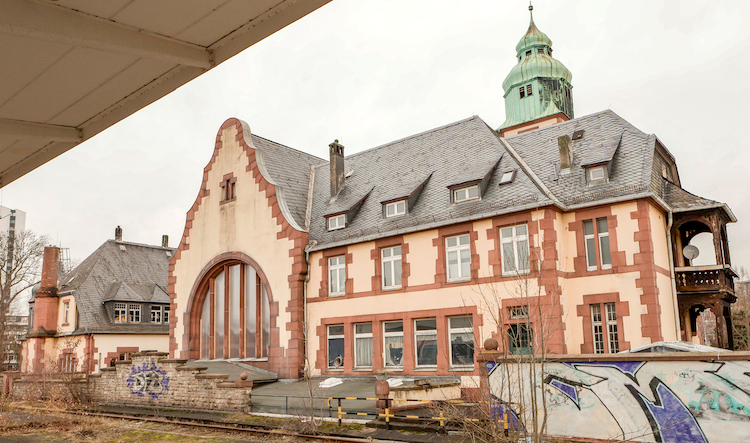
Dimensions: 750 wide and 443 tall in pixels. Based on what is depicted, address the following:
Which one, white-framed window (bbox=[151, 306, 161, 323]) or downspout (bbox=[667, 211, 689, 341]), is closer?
downspout (bbox=[667, 211, 689, 341])

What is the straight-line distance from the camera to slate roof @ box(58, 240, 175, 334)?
39344mm

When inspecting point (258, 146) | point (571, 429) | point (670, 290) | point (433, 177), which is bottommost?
point (571, 429)

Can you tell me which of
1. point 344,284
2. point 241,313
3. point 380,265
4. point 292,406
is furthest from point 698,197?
point 241,313

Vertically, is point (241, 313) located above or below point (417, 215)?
below

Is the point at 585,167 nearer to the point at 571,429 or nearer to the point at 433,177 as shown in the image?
the point at 433,177

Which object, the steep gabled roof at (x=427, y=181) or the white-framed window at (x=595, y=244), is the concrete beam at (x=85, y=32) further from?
the white-framed window at (x=595, y=244)

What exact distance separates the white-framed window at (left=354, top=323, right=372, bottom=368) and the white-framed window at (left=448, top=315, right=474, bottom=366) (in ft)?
12.3

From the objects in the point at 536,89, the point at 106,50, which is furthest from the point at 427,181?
the point at 106,50

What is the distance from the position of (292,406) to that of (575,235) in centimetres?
1060

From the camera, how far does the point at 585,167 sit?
20.8 meters

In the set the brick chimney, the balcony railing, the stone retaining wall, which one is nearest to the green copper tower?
the balcony railing

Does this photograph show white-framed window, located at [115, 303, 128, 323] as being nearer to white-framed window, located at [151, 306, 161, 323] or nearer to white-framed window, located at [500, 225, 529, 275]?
white-framed window, located at [151, 306, 161, 323]

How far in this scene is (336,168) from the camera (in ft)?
94.9

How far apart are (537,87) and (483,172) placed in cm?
1923
